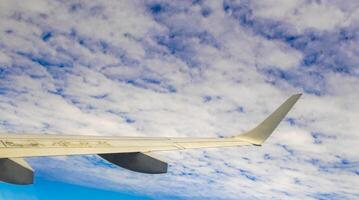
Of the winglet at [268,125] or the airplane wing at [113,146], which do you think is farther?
the winglet at [268,125]

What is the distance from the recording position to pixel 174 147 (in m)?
12.9

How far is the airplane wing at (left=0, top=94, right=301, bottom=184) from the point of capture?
845 cm

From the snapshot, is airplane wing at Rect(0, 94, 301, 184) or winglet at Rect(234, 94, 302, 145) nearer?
airplane wing at Rect(0, 94, 301, 184)

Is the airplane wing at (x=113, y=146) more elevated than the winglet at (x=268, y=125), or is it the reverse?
the winglet at (x=268, y=125)

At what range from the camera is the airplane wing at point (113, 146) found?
845cm

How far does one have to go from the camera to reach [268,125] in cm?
1495

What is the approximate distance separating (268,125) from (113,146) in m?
6.80

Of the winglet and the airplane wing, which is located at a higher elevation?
the winglet

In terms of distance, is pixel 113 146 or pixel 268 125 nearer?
pixel 113 146

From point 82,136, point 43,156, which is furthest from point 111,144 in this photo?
point 43,156

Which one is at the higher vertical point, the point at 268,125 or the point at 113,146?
the point at 268,125

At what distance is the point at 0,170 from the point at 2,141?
3.89ft

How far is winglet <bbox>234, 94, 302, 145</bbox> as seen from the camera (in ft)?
45.3

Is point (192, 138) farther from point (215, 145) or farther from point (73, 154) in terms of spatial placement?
point (73, 154)
